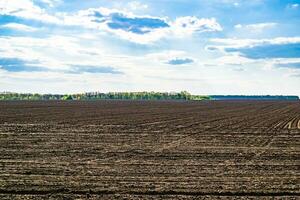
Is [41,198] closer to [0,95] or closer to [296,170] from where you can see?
[296,170]

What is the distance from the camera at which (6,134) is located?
24922 millimetres

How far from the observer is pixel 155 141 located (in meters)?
21.5

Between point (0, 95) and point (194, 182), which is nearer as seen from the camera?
point (194, 182)

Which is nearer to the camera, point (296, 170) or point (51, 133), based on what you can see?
point (296, 170)

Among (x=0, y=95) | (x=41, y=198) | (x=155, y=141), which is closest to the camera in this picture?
(x=41, y=198)

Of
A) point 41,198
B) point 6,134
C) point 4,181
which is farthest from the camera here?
→ point 6,134

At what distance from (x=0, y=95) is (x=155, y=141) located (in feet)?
578

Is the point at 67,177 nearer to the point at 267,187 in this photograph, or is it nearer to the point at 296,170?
the point at 267,187

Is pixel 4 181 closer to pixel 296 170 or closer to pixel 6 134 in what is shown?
pixel 296 170

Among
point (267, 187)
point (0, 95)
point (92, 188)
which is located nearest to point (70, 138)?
point (92, 188)

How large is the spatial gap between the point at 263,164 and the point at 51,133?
45.6 ft

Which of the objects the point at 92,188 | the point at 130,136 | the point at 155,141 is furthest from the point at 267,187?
the point at 130,136

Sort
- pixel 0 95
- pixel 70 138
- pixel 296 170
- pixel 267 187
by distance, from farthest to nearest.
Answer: pixel 0 95, pixel 70 138, pixel 296 170, pixel 267 187

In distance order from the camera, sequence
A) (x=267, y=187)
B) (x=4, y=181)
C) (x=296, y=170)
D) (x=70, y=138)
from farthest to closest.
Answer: (x=70, y=138) → (x=296, y=170) → (x=4, y=181) → (x=267, y=187)
